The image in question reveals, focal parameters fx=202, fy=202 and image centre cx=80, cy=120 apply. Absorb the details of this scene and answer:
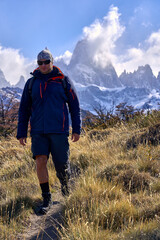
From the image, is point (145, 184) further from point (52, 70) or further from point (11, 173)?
point (11, 173)

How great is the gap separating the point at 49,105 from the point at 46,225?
1618mm

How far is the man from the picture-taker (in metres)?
3.01

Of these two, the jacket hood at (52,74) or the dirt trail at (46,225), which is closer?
the dirt trail at (46,225)

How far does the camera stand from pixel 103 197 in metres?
2.61

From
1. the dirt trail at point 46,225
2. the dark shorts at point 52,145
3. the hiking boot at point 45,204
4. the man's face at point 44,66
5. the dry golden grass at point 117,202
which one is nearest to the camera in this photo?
the dry golden grass at point 117,202

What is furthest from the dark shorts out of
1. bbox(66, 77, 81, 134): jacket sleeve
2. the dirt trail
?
the dirt trail

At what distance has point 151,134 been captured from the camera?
5344mm

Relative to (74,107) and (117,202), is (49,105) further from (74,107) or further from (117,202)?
(117,202)

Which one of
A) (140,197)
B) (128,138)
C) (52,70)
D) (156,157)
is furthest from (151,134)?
(52,70)

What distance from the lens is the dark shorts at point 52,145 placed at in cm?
299

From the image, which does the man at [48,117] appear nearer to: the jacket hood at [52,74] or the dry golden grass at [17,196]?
the jacket hood at [52,74]

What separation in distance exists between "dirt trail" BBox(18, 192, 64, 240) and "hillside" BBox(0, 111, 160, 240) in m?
0.08

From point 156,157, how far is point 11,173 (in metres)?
3.04

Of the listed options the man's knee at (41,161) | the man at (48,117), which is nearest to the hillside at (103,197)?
the man at (48,117)
